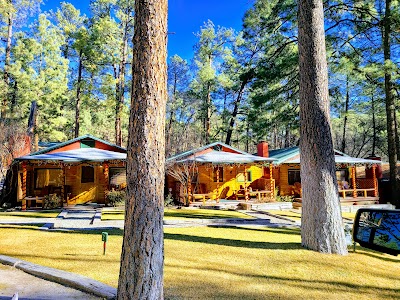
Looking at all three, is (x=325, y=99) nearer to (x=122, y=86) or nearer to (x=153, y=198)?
(x=153, y=198)

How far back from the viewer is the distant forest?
1270cm

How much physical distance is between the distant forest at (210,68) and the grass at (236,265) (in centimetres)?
819

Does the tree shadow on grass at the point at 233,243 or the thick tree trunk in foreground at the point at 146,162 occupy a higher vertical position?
the thick tree trunk in foreground at the point at 146,162

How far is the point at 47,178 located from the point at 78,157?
138 inches

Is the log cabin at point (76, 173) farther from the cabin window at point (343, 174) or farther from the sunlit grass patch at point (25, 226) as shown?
the cabin window at point (343, 174)

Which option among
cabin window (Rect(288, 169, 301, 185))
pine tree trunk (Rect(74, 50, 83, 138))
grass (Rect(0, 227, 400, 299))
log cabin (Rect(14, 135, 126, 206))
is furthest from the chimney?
pine tree trunk (Rect(74, 50, 83, 138))

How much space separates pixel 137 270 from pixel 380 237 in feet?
8.53

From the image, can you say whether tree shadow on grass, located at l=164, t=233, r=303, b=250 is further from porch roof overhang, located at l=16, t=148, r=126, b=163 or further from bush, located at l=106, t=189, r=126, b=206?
porch roof overhang, located at l=16, t=148, r=126, b=163

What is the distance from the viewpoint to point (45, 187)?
1809 cm

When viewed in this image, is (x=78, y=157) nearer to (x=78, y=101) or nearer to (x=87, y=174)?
(x=87, y=174)

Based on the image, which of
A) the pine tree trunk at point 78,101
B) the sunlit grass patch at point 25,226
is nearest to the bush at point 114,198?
the sunlit grass patch at point 25,226

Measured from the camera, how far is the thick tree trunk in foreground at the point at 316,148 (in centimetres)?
685

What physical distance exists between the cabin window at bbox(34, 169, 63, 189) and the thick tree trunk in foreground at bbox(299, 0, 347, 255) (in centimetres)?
1587

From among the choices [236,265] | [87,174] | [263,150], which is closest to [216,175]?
[263,150]
